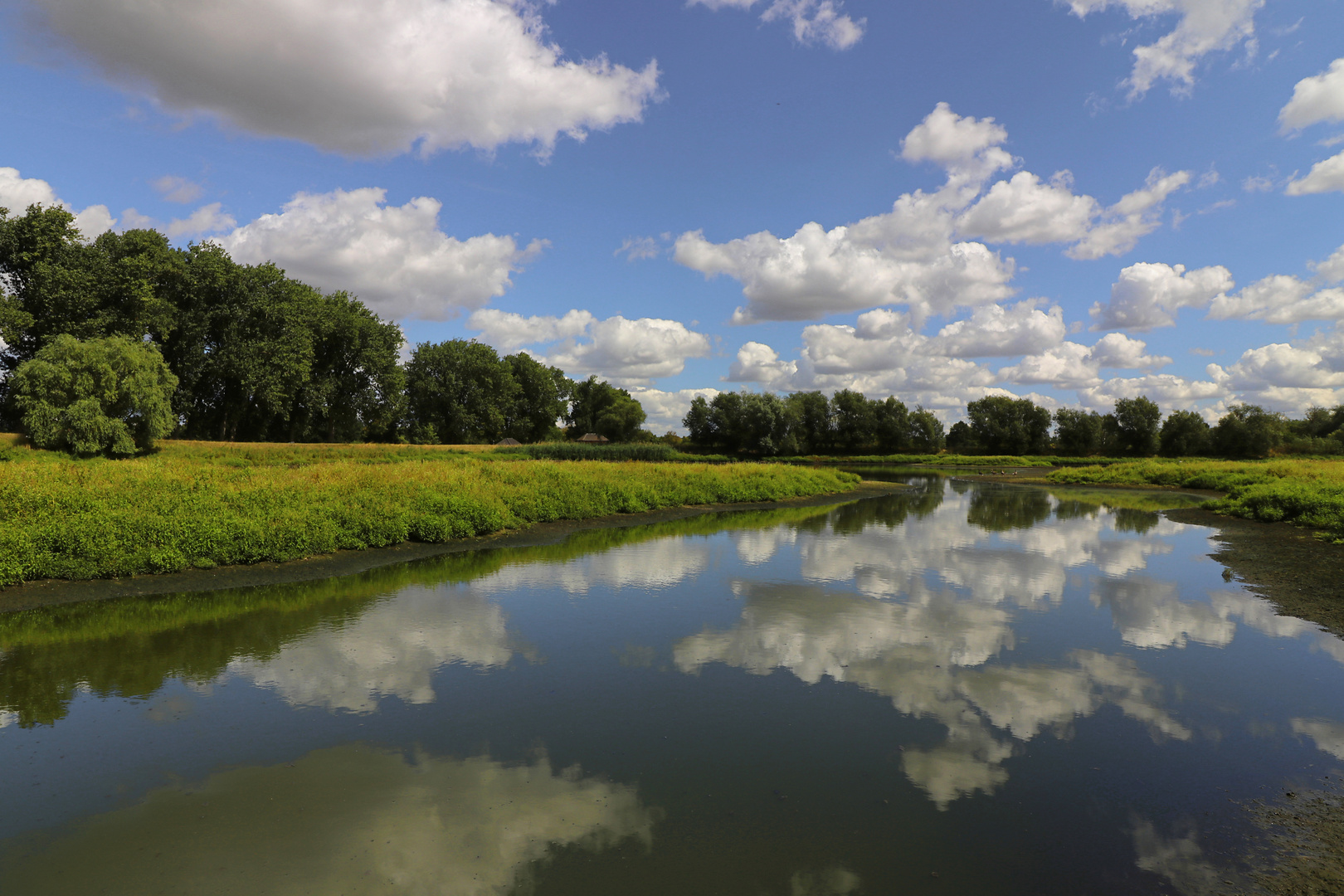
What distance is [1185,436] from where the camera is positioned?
85125mm

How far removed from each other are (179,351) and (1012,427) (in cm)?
10182

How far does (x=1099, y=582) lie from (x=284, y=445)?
44.3 m

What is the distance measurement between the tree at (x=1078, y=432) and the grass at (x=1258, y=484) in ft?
97.5

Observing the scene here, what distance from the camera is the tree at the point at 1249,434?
79.6m

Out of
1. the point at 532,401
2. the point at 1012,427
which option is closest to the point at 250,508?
the point at 532,401

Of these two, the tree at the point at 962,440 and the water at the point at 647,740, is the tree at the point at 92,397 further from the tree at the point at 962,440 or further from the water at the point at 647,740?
the tree at the point at 962,440

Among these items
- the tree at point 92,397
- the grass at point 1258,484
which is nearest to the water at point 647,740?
the grass at point 1258,484

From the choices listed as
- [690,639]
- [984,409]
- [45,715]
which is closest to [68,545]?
[45,715]

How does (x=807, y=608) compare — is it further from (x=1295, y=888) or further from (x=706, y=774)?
(x=1295, y=888)

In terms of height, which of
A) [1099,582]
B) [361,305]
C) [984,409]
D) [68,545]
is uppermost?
[361,305]

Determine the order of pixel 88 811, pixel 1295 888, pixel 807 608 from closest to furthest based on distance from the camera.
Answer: pixel 1295 888 → pixel 88 811 → pixel 807 608

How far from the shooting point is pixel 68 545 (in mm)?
12523

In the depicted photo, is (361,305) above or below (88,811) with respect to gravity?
above

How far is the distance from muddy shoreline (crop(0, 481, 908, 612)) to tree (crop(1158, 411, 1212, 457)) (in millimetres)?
92893
